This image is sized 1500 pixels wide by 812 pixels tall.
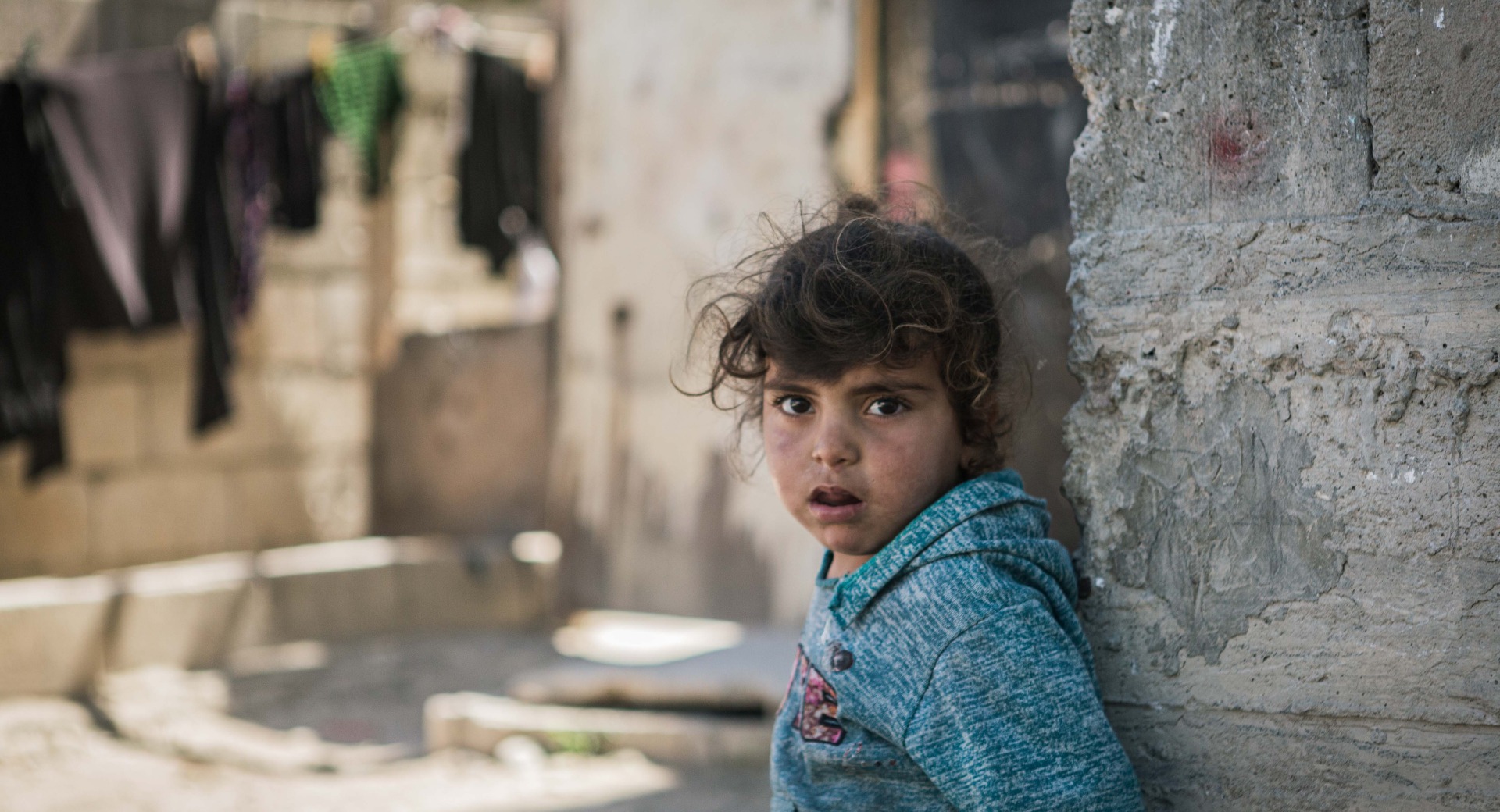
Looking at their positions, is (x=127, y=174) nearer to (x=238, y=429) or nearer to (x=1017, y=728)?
(x=238, y=429)

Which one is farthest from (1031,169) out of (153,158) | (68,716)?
(68,716)

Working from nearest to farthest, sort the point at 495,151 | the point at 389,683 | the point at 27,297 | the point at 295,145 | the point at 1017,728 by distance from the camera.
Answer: the point at 1017,728
the point at 27,297
the point at 389,683
the point at 295,145
the point at 495,151

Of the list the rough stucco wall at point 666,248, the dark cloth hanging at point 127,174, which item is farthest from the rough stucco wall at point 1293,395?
the dark cloth hanging at point 127,174

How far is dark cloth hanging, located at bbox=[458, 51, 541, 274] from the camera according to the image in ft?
19.7

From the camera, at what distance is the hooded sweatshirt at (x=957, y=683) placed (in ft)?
4.17

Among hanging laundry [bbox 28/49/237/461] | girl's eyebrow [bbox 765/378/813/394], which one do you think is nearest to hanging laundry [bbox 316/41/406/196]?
hanging laundry [bbox 28/49/237/461]

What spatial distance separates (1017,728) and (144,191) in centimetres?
471

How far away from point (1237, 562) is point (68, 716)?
4.56 metres

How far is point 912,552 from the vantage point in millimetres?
1414

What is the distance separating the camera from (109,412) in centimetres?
529

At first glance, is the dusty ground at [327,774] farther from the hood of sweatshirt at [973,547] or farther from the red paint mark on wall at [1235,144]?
the red paint mark on wall at [1235,144]

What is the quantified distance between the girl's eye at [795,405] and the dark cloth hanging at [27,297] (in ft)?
13.8

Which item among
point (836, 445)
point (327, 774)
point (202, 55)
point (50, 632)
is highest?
point (202, 55)

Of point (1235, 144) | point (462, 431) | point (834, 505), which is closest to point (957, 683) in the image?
point (834, 505)
